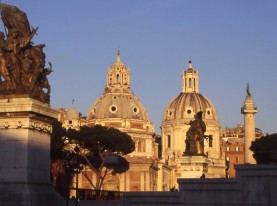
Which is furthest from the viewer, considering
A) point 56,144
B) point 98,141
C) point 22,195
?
point 98,141

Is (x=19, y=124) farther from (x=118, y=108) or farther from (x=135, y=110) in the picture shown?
(x=135, y=110)

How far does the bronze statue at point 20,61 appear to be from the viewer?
75.4 feet

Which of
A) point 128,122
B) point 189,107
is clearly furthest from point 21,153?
point 189,107

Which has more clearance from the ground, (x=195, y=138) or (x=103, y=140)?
(x=103, y=140)

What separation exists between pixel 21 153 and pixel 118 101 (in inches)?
4846

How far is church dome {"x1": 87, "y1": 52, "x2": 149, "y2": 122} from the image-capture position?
143 meters

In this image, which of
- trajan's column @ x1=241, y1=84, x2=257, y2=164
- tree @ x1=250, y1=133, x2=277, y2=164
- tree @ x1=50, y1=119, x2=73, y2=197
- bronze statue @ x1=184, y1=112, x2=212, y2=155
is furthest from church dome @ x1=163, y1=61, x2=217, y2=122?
bronze statue @ x1=184, y1=112, x2=212, y2=155

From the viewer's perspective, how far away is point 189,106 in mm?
164500

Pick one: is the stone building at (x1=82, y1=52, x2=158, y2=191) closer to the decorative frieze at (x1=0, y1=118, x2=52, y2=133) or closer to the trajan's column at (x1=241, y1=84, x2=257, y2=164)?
the trajan's column at (x1=241, y1=84, x2=257, y2=164)

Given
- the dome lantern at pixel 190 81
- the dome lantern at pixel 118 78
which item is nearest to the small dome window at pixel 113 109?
the dome lantern at pixel 118 78

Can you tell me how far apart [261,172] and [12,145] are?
9479mm

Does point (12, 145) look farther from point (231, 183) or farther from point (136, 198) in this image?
point (231, 183)

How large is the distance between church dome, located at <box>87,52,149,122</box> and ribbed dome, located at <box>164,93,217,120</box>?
1945 centimetres

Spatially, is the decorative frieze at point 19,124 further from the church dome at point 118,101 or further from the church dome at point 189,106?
the church dome at point 189,106
